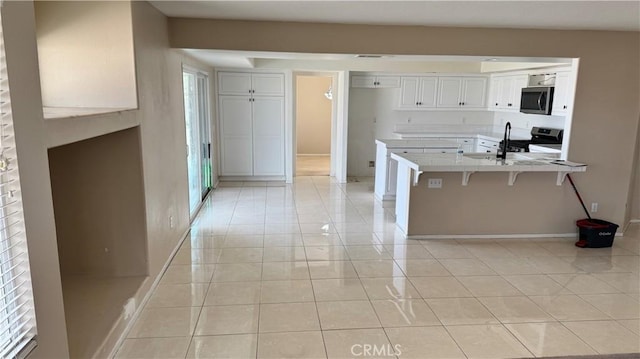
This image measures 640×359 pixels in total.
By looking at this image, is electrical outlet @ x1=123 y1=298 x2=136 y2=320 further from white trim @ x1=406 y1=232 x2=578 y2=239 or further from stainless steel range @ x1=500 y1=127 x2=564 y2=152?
stainless steel range @ x1=500 y1=127 x2=564 y2=152

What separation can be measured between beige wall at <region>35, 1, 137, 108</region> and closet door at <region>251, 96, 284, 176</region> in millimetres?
4541

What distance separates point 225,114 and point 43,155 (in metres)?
5.90

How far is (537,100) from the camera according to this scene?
6375 millimetres

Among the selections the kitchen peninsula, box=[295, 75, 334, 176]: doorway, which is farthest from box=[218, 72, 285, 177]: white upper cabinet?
box=[295, 75, 334, 176]: doorway

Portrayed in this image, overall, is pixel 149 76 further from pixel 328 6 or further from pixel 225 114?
pixel 225 114

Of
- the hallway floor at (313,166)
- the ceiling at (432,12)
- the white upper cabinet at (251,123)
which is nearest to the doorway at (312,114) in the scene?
the hallway floor at (313,166)

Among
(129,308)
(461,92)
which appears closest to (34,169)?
(129,308)

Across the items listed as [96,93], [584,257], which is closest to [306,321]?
[96,93]

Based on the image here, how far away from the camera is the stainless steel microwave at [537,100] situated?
6.19 meters

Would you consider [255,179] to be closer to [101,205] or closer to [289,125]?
[289,125]

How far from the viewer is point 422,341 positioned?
2.78 meters

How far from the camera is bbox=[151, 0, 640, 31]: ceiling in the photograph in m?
3.34

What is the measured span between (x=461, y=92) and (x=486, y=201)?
380 centimetres

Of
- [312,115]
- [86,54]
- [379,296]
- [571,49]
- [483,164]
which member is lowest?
[379,296]
